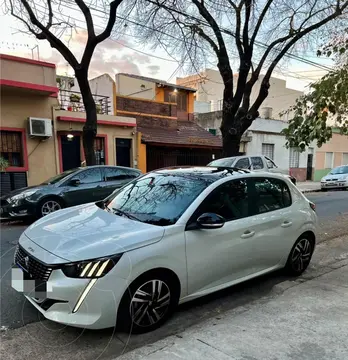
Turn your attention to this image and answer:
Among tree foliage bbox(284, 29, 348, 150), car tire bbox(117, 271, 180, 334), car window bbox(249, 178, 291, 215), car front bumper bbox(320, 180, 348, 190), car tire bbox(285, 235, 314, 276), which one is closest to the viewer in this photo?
car tire bbox(117, 271, 180, 334)

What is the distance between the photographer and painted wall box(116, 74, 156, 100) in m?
19.9

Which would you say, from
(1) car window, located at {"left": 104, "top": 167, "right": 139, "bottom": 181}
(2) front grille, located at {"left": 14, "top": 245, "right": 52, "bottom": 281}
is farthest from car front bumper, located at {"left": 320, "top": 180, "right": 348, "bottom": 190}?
(2) front grille, located at {"left": 14, "top": 245, "right": 52, "bottom": 281}

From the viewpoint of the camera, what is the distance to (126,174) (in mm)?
9805

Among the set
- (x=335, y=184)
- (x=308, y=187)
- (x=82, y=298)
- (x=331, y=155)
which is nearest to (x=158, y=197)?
(x=82, y=298)

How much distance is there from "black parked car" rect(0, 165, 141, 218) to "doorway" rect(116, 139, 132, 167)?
607 centimetres

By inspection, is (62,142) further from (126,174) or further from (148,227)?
(148,227)

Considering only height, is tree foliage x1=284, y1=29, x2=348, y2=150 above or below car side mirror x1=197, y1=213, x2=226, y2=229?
above

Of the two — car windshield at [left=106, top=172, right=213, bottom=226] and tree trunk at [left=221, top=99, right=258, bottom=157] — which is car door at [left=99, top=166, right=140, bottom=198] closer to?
tree trunk at [left=221, top=99, right=258, bottom=157]

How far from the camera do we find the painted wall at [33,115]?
39.4 feet

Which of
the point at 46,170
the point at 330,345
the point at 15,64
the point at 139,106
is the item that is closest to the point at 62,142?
the point at 46,170

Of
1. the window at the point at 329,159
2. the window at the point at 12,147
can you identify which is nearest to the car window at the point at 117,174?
the window at the point at 12,147

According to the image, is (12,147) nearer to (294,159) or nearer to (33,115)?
(33,115)

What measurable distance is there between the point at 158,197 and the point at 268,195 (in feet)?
5.17

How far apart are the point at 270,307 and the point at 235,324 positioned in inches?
24.1
